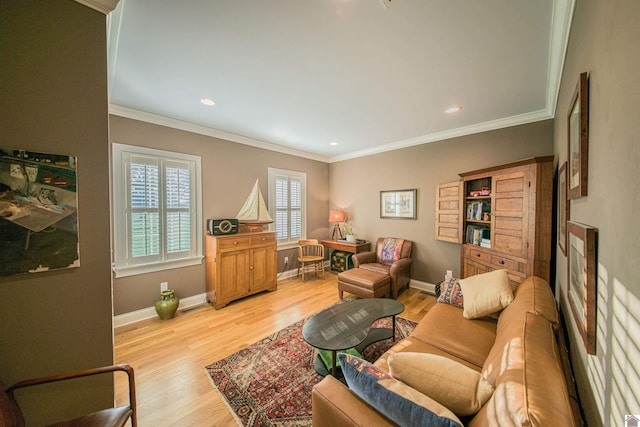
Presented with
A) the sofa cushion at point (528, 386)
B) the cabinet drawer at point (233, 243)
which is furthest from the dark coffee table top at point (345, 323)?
the cabinet drawer at point (233, 243)

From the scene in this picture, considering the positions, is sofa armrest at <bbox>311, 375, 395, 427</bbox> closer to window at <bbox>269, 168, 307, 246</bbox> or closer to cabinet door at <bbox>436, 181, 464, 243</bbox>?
cabinet door at <bbox>436, 181, 464, 243</bbox>

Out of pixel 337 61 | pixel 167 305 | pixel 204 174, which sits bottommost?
pixel 167 305

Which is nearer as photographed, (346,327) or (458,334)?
(458,334)

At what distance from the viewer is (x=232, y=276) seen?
10.7 ft

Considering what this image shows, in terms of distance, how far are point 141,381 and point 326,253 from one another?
3802 millimetres

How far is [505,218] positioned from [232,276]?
3.56 metres

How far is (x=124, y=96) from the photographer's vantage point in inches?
96.0

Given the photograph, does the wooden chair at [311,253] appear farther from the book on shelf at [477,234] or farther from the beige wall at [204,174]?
the book on shelf at [477,234]

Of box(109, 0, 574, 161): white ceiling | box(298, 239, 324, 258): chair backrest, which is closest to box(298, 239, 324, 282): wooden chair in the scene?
box(298, 239, 324, 258): chair backrest

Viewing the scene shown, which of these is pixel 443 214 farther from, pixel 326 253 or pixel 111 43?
→ pixel 111 43

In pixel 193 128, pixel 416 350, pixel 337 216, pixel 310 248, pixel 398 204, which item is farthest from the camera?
pixel 310 248

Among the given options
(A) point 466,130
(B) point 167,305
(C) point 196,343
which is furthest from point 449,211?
(B) point 167,305

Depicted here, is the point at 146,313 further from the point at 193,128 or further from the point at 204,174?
the point at 193,128

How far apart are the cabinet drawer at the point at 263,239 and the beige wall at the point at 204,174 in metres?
0.58
